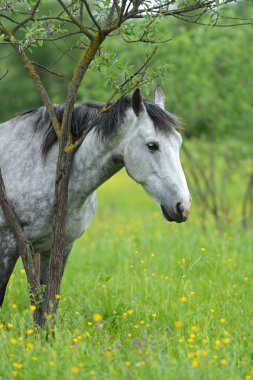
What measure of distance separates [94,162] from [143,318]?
1.34 metres

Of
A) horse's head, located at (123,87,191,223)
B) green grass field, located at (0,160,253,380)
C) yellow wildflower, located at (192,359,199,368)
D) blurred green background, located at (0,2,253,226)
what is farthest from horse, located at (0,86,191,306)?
blurred green background, located at (0,2,253,226)

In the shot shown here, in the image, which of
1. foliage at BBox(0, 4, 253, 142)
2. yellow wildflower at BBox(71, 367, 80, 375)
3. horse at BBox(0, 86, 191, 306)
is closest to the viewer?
yellow wildflower at BBox(71, 367, 80, 375)

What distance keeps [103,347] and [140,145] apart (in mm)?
1449

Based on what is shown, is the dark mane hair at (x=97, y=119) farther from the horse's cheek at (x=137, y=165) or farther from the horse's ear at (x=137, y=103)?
the horse's cheek at (x=137, y=165)

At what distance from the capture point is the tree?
15.1 ft

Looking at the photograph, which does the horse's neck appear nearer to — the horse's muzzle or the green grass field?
the horse's muzzle

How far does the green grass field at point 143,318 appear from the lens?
401 cm

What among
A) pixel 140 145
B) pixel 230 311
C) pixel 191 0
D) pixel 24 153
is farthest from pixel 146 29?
pixel 230 311

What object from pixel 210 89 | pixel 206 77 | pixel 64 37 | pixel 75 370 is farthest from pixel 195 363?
pixel 210 89

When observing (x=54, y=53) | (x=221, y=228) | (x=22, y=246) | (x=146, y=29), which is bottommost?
(x=221, y=228)

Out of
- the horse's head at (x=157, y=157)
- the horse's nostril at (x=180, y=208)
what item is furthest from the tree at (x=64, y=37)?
the horse's nostril at (x=180, y=208)

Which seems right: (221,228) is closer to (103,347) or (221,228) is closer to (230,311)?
(230,311)

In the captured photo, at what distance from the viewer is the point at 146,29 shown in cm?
462

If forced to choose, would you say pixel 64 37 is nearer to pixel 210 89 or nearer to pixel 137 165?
pixel 137 165
